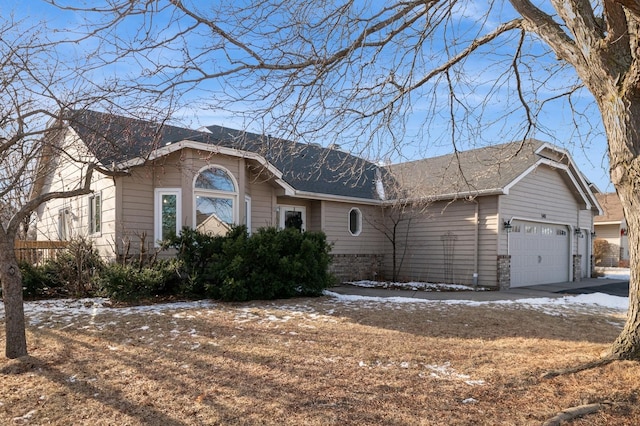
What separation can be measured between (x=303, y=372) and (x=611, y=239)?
2760cm

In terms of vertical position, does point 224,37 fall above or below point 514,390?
above

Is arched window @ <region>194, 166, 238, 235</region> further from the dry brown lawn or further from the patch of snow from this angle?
the patch of snow

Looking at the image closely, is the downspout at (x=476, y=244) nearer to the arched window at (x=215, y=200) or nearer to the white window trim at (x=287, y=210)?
the white window trim at (x=287, y=210)

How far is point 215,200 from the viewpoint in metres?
11.2

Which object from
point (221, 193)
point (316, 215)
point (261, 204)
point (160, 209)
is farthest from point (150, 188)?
point (316, 215)

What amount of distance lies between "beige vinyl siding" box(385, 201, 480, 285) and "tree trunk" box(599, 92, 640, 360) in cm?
852

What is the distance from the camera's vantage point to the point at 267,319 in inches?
292

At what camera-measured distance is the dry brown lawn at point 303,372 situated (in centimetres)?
370

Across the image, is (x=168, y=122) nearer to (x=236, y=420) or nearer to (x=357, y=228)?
(x=236, y=420)

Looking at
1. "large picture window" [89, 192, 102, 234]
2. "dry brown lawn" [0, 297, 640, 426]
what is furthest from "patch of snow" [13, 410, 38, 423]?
"large picture window" [89, 192, 102, 234]

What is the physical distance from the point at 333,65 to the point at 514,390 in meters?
4.56

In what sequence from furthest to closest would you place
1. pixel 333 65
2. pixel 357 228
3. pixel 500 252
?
1. pixel 357 228
2. pixel 500 252
3. pixel 333 65

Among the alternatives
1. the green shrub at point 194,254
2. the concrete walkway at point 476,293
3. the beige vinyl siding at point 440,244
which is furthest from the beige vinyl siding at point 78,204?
the beige vinyl siding at point 440,244

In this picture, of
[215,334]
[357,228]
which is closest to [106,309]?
[215,334]
